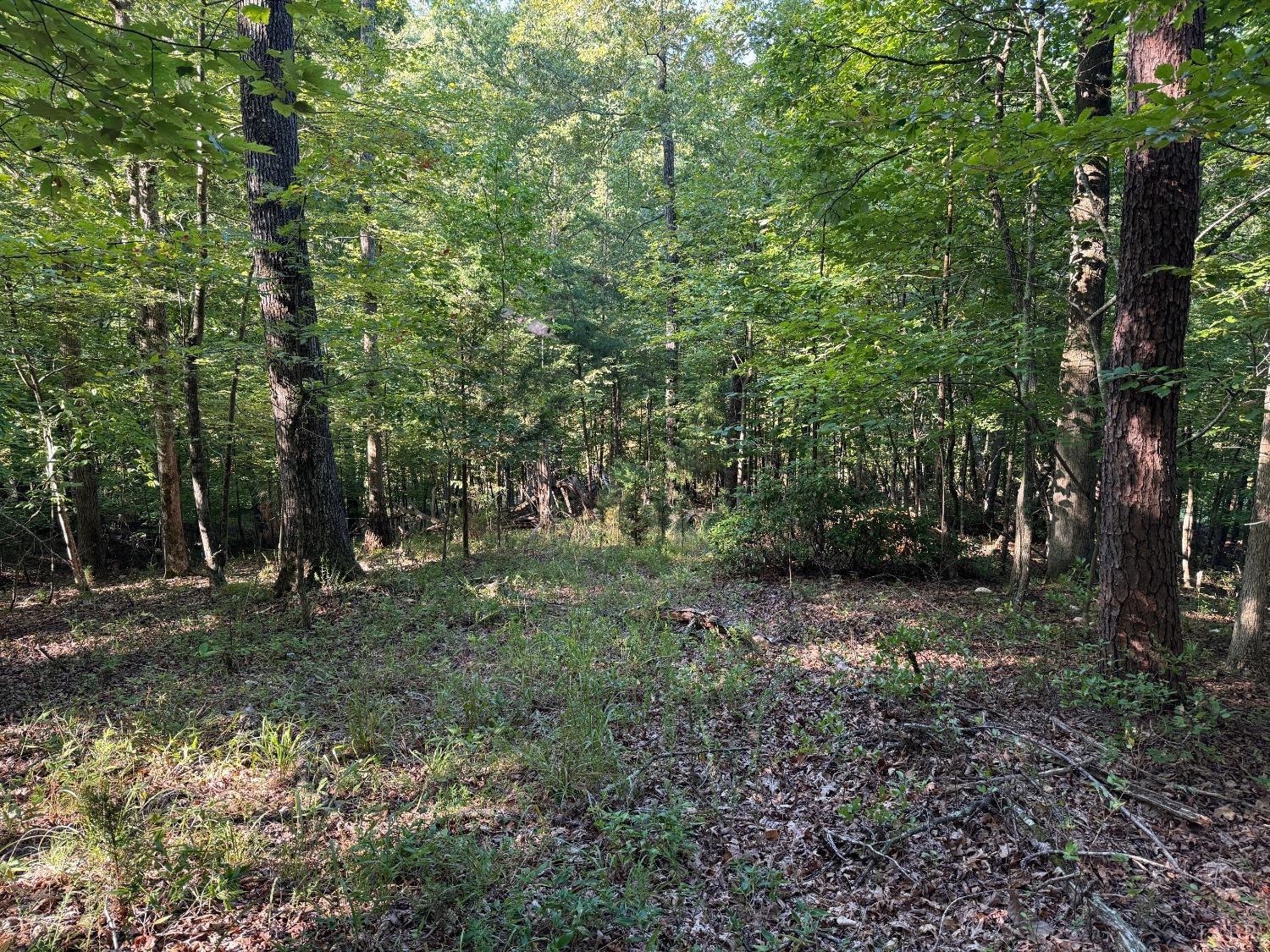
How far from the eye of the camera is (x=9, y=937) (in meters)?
2.25

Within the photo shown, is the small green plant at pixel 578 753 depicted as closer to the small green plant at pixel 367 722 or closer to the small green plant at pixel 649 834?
the small green plant at pixel 649 834

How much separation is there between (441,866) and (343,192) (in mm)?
6913

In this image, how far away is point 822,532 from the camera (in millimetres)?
8180

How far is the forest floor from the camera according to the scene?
8.16ft

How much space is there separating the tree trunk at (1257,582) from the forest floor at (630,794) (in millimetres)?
317

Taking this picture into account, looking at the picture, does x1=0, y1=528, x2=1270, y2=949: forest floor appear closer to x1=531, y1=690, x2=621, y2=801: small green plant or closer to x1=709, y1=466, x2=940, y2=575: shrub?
x1=531, y1=690, x2=621, y2=801: small green plant

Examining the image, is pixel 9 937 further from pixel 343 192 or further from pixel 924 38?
pixel 924 38

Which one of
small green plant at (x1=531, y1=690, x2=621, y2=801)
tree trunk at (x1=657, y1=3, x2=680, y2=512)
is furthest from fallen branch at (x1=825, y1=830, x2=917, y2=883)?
tree trunk at (x1=657, y1=3, x2=680, y2=512)

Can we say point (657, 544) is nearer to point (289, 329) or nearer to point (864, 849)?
point (289, 329)

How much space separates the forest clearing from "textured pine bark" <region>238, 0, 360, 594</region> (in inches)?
2.7

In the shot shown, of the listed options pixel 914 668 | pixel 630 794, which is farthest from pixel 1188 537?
pixel 630 794

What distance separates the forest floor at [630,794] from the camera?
2488 millimetres

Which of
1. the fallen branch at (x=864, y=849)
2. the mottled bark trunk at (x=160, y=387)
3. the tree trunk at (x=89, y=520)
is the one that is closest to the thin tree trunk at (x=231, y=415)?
the mottled bark trunk at (x=160, y=387)

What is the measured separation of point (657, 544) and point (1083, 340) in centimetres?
684
